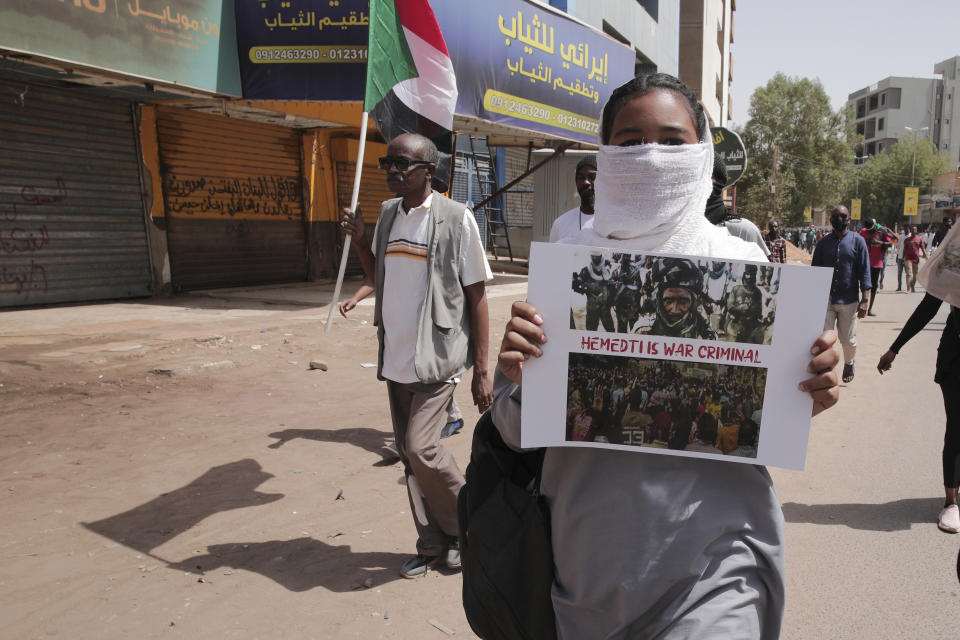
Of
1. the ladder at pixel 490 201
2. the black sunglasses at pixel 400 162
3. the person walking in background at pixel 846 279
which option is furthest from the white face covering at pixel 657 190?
the ladder at pixel 490 201

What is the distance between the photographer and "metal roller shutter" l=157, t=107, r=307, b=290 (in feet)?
38.3

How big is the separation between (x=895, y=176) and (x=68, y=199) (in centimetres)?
7433

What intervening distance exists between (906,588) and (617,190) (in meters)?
2.98

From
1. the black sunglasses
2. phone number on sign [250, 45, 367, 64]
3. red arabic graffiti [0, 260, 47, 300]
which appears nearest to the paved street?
the black sunglasses

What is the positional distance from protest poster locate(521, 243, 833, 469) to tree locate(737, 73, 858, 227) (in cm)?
4539

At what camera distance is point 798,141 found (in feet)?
147

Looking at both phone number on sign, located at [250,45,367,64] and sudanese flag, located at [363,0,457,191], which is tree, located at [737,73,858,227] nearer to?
phone number on sign, located at [250,45,367,64]

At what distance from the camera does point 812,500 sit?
450 centimetres

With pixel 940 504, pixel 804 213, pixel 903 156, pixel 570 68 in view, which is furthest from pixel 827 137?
pixel 940 504

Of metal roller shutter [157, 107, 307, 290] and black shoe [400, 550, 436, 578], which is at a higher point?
metal roller shutter [157, 107, 307, 290]

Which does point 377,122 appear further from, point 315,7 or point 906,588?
point 315,7

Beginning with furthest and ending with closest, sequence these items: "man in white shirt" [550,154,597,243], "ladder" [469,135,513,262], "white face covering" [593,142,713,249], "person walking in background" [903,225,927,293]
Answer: "ladder" [469,135,513,262] → "person walking in background" [903,225,927,293] → "man in white shirt" [550,154,597,243] → "white face covering" [593,142,713,249]

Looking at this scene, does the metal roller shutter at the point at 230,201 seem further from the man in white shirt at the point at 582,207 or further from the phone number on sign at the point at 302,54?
the man in white shirt at the point at 582,207

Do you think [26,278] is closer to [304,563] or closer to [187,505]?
[187,505]
